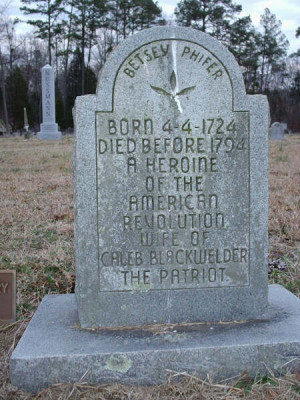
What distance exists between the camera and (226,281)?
2.69 m

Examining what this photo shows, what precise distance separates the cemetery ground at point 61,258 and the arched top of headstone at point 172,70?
1.34m

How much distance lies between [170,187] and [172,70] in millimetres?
652

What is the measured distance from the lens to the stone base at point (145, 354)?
89.8 inches

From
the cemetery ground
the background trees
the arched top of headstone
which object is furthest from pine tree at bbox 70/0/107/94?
the arched top of headstone

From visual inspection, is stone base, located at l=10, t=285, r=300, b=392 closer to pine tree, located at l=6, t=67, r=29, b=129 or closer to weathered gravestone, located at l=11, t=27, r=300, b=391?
weathered gravestone, located at l=11, t=27, r=300, b=391

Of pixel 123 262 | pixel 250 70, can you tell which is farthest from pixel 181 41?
pixel 250 70

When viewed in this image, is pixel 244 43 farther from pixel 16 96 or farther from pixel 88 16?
pixel 16 96

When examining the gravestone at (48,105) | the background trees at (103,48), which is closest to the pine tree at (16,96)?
the background trees at (103,48)

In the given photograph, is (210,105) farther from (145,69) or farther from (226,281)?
(226,281)

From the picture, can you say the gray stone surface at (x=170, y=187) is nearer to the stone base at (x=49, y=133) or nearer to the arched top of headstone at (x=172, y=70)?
the arched top of headstone at (x=172, y=70)

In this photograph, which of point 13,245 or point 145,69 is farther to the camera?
point 13,245

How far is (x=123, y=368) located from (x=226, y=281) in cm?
79

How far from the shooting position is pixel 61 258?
395 cm

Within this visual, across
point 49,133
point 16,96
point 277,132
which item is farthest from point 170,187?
point 16,96
